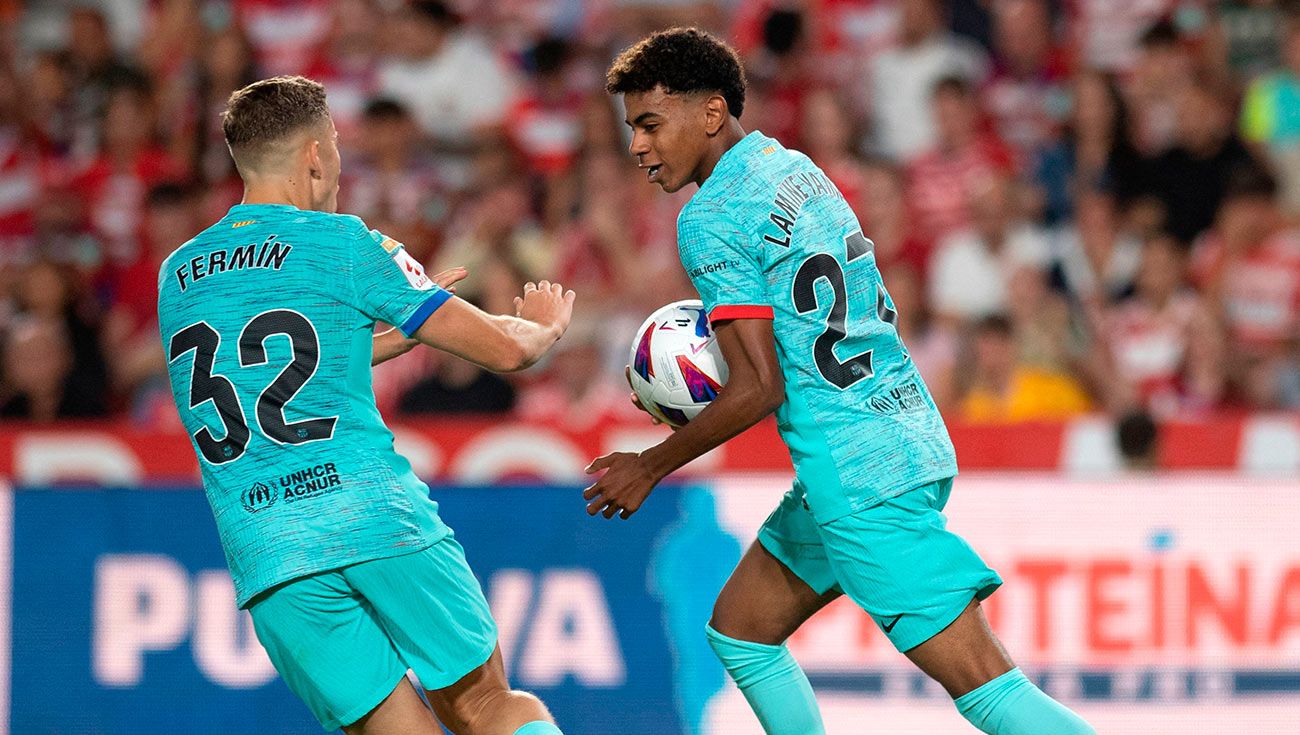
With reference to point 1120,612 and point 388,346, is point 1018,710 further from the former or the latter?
point 1120,612

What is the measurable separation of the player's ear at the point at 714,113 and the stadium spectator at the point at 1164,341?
448 cm

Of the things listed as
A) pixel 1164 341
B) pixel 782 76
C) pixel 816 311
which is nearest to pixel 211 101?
pixel 782 76

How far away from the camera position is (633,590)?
22.1 feet

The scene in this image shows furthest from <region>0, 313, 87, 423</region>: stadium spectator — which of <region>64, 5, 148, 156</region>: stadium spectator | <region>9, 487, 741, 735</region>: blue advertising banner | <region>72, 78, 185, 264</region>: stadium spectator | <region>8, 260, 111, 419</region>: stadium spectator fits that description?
<region>64, 5, 148, 156</region>: stadium spectator

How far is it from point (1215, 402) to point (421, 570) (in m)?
5.37

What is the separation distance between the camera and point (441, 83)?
10242 millimetres

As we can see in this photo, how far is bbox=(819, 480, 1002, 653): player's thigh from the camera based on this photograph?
428 cm

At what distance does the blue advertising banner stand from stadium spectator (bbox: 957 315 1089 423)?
2146 millimetres

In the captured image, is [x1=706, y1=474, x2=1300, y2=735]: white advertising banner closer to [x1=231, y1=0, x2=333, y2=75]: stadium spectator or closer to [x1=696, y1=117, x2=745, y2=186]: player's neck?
[x1=696, y1=117, x2=745, y2=186]: player's neck

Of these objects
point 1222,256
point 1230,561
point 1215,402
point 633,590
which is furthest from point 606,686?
point 1222,256

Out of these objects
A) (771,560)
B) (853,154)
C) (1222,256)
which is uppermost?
(853,154)

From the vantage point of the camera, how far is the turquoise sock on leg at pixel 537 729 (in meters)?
4.25

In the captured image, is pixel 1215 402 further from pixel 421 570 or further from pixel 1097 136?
pixel 421 570

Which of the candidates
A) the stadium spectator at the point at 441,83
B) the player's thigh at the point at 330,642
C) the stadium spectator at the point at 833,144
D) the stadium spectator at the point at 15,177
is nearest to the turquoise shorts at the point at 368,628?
the player's thigh at the point at 330,642
